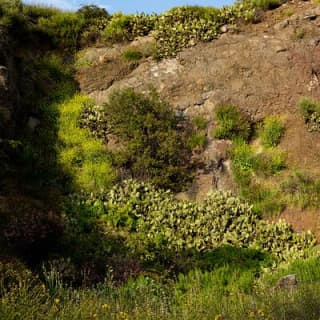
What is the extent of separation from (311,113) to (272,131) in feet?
3.73

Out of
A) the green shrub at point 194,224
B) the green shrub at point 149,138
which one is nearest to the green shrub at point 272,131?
the green shrub at point 149,138

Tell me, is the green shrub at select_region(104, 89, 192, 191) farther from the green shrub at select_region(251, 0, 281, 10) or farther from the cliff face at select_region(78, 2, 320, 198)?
the green shrub at select_region(251, 0, 281, 10)

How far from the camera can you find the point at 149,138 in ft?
47.2

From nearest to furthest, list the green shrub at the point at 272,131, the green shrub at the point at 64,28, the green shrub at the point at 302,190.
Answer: the green shrub at the point at 302,190
the green shrub at the point at 272,131
the green shrub at the point at 64,28

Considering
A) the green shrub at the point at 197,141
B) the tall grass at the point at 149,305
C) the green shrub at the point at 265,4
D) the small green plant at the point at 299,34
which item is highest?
the green shrub at the point at 265,4

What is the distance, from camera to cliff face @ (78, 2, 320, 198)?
16.0 meters

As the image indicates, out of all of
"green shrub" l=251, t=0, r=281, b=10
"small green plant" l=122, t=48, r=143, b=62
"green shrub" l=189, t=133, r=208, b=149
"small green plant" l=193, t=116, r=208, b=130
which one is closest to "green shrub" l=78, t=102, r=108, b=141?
"green shrub" l=189, t=133, r=208, b=149

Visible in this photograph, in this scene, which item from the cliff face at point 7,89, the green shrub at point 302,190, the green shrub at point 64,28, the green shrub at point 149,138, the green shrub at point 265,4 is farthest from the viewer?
the green shrub at point 265,4

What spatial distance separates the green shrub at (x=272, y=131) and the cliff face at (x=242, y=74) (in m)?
0.17

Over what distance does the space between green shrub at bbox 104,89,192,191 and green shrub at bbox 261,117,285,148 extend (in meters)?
1.93

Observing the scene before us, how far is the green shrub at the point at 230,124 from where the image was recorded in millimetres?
15273

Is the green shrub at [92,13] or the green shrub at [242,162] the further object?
the green shrub at [92,13]

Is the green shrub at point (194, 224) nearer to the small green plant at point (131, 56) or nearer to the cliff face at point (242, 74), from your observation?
the cliff face at point (242, 74)

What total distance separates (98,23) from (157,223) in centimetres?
863
